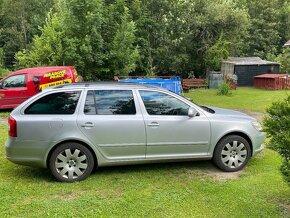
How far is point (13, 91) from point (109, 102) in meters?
8.43

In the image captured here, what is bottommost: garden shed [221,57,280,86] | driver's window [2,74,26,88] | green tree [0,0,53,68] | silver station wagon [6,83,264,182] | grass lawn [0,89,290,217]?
grass lawn [0,89,290,217]

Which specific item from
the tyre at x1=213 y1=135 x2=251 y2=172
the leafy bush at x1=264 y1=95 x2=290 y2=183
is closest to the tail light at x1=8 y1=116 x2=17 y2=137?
the tyre at x1=213 y1=135 x2=251 y2=172

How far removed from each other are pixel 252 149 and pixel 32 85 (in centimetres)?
939

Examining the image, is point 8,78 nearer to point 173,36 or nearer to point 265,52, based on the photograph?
point 173,36

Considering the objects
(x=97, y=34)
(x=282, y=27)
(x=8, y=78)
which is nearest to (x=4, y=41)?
(x=97, y=34)

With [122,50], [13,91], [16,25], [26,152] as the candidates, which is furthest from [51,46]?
[16,25]

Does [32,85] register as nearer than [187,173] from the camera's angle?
No

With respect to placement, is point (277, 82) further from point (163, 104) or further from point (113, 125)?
point (113, 125)

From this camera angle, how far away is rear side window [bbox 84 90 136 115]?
18.2 feet

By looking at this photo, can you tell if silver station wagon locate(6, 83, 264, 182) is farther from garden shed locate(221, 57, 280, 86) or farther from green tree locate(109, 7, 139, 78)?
garden shed locate(221, 57, 280, 86)

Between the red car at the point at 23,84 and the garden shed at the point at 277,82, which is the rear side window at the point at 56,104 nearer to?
the red car at the point at 23,84

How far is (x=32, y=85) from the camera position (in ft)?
42.3

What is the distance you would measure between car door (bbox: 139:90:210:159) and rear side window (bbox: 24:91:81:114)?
1.15 metres

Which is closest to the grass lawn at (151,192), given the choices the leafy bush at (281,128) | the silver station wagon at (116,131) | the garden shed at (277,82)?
the silver station wagon at (116,131)
